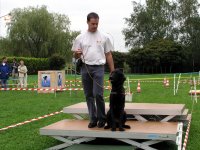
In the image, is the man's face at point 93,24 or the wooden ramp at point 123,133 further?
the man's face at point 93,24

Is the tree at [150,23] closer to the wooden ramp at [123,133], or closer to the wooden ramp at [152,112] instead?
the wooden ramp at [152,112]

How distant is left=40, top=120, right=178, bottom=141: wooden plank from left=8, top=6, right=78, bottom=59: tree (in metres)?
45.8

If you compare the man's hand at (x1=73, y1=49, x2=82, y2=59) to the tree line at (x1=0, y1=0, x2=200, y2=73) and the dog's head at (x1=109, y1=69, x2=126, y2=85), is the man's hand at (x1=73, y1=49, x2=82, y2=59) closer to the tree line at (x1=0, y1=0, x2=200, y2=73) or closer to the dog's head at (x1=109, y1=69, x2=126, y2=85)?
the dog's head at (x1=109, y1=69, x2=126, y2=85)

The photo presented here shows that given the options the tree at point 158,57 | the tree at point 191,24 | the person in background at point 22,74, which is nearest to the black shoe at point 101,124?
the person in background at point 22,74

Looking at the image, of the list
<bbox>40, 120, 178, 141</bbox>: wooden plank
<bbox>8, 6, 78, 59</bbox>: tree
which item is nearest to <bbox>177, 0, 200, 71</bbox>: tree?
<bbox>8, 6, 78, 59</bbox>: tree

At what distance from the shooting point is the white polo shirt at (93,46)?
598 centimetres

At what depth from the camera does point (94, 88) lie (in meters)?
6.03

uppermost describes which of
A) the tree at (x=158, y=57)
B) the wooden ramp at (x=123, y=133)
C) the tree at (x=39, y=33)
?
the tree at (x=39, y=33)

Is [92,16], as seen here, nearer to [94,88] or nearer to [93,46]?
[93,46]

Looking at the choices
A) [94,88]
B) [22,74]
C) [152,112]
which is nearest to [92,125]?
[94,88]

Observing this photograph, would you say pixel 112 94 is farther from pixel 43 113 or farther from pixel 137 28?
pixel 137 28

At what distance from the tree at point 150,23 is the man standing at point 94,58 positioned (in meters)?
56.0

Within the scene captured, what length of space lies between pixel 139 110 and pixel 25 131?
237cm

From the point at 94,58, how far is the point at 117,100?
0.77 meters
